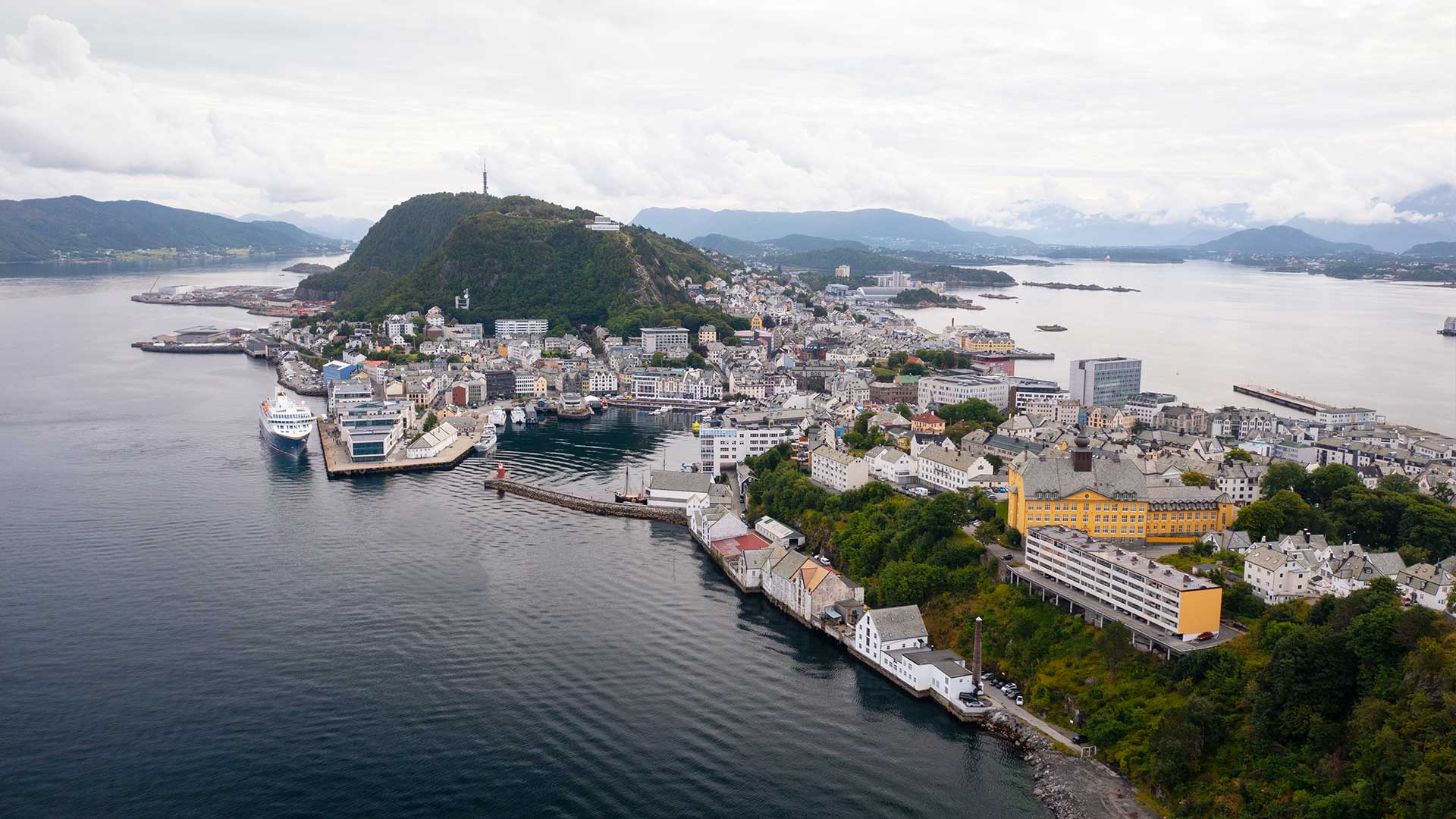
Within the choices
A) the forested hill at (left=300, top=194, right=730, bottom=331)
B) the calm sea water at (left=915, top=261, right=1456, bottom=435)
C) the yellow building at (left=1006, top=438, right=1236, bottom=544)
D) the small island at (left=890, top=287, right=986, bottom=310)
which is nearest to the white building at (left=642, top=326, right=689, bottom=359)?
the forested hill at (left=300, top=194, right=730, bottom=331)

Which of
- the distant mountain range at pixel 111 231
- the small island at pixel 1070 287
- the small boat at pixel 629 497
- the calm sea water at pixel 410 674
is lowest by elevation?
the calm sea water at pixel 410 674

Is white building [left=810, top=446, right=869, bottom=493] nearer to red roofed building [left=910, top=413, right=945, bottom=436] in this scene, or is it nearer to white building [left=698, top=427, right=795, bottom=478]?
white building [left=698, top=427, right=795, bottom=478]

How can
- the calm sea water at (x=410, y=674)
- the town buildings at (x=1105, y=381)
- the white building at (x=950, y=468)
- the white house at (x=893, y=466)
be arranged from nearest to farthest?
the calm sea water at (x=410, y=674) < the white building at (x=950, y=468) < the white house at (x=893, y=466) < the town buildings at (x=1105, y=381)

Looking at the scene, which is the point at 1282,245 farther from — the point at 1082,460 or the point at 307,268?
the point at 1082,460

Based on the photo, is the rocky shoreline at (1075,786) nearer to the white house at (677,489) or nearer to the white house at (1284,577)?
the white house at (1284,577)

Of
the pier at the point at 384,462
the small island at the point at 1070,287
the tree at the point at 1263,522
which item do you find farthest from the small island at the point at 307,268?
the tree at the point at 1263,522

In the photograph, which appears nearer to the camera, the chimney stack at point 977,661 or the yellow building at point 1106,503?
the chimney stack at point 977,661
